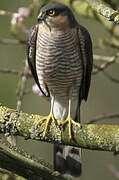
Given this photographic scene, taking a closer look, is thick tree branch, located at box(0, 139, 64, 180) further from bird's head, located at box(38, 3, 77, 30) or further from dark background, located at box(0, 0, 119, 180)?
dark background, located at box(0, 0, 119, 180)

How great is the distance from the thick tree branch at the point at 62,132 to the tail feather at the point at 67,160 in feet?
2.98

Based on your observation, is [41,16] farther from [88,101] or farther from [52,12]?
[88,101]

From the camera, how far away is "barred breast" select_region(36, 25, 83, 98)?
14.5 ft

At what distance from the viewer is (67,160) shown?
454 cm

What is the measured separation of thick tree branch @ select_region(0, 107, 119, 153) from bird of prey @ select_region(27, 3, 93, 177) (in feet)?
2.79

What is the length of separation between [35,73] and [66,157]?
0.74m

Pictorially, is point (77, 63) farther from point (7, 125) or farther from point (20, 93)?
point (7, 125)

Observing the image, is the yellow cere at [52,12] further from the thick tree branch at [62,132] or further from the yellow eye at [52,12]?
the thick tree branch at [62,132]

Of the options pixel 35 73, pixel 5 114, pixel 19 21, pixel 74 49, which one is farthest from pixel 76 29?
pixel 5 114

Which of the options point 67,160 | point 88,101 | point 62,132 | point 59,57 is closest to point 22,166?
point 62,132

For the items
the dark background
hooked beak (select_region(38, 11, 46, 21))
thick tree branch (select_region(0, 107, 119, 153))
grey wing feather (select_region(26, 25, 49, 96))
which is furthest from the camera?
the dark background

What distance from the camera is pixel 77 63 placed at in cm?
449

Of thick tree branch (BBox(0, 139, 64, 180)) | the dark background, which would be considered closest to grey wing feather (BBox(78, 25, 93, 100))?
thick tree branch (BBox(0, 139, 64, 180))

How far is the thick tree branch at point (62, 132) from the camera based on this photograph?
324 cm
